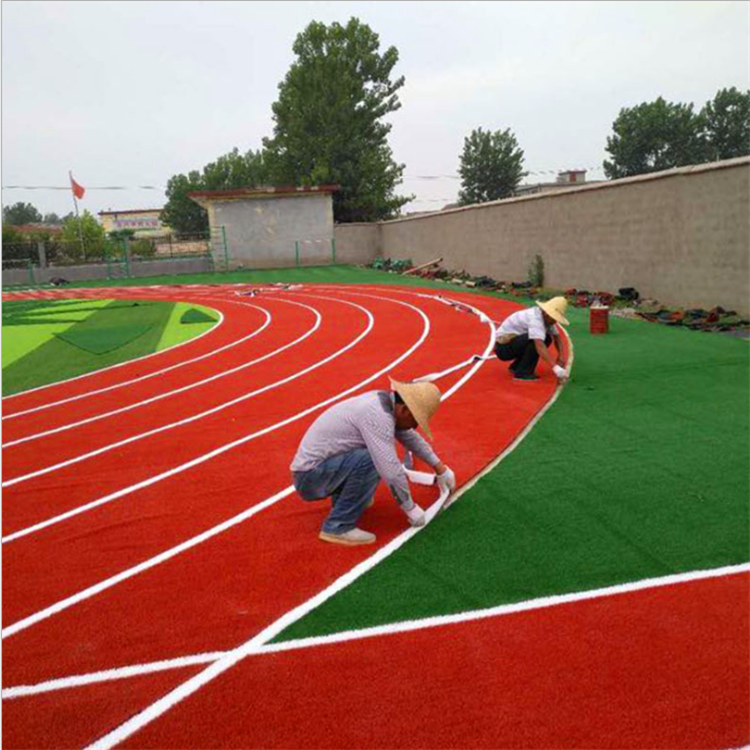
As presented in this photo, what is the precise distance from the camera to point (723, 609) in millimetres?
3561

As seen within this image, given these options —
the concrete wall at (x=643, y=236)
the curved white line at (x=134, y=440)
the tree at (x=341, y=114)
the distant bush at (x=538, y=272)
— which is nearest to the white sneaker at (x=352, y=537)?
the curved white line at (x=134, y=440)

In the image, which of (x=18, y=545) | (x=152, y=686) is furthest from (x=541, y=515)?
(x=18, y=545)

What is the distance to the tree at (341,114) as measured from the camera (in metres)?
45.8

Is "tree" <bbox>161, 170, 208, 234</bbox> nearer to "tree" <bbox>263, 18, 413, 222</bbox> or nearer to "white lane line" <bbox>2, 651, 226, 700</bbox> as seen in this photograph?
A: "tree" <bbox>263, 18, 413, 222</bbox>

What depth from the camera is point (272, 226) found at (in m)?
35.5

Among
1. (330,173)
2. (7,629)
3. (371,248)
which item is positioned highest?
(330,173)

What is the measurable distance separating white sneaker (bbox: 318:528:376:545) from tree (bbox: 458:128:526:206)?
2501 inches

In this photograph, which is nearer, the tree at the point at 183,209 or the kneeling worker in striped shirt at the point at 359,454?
the kneeling worker in striped shirt at the point at 359,454

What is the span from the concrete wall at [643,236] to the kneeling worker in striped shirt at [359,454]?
9.83 metres

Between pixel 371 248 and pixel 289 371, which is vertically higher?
pixel 371 248

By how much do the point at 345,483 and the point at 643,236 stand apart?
12608mm

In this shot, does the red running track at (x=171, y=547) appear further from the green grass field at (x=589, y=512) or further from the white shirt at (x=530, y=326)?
the white shirt at (x=530, y=326)

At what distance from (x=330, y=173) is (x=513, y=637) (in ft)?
149

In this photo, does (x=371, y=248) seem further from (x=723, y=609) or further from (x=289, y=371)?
(x=723, y=609)
